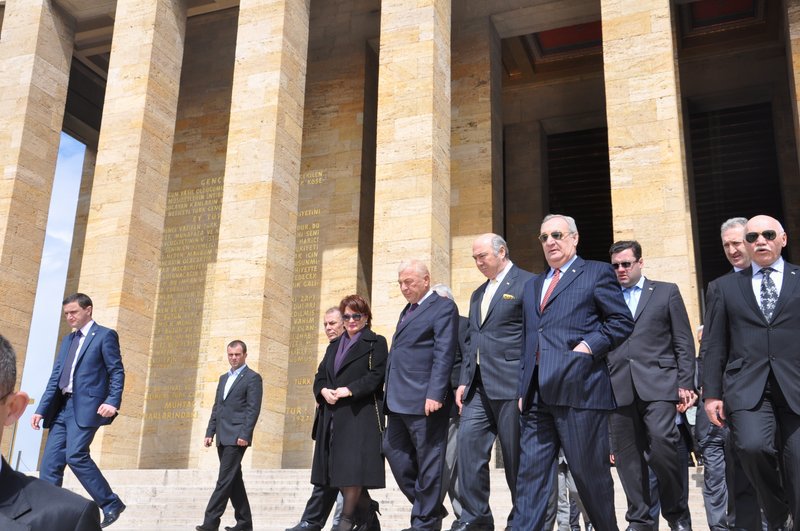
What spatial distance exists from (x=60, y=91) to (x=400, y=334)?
13.6 meters

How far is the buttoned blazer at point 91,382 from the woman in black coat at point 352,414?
81.5 inches

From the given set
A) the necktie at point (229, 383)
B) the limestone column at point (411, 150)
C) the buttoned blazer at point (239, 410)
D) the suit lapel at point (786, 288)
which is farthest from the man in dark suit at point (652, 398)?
the limestone column at point (411, 150)

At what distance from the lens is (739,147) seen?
18750mm

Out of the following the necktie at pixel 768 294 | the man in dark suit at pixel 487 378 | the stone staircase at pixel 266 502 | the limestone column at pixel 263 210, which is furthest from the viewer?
the limestone column at pixel 263 210

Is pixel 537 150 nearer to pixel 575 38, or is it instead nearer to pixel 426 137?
pixel 575 38

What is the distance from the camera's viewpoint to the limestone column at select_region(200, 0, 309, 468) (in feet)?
41.6

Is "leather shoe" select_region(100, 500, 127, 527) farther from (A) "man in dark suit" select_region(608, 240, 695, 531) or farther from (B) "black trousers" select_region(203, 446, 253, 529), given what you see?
(A) "man in dark suit" select_region(608, 240, 695, 531)

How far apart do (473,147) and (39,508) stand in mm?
15010

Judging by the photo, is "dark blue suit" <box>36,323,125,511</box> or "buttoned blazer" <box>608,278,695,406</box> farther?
"dark blue suit" <box>36,323,125,511</box>

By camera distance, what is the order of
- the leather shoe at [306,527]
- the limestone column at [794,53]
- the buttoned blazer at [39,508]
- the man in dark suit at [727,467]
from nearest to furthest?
1. the buttoned blazer at [39,508]
2. the man in dark suit at [727,467]
3. the leather shoe at [306,527]
4. the limestone column at [794,53]

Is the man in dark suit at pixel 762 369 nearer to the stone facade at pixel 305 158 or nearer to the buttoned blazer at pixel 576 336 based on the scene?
the buttoned blazer at pixel 576 336

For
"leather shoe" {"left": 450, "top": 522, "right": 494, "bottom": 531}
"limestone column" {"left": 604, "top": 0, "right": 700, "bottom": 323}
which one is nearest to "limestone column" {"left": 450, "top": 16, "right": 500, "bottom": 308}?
"limestone column" {"left": 604, "top": 0, "right": 700, "bottom": 323}

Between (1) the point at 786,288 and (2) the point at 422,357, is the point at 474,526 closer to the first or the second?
(2) the point at 422,357

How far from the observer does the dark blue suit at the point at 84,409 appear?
7.00m
